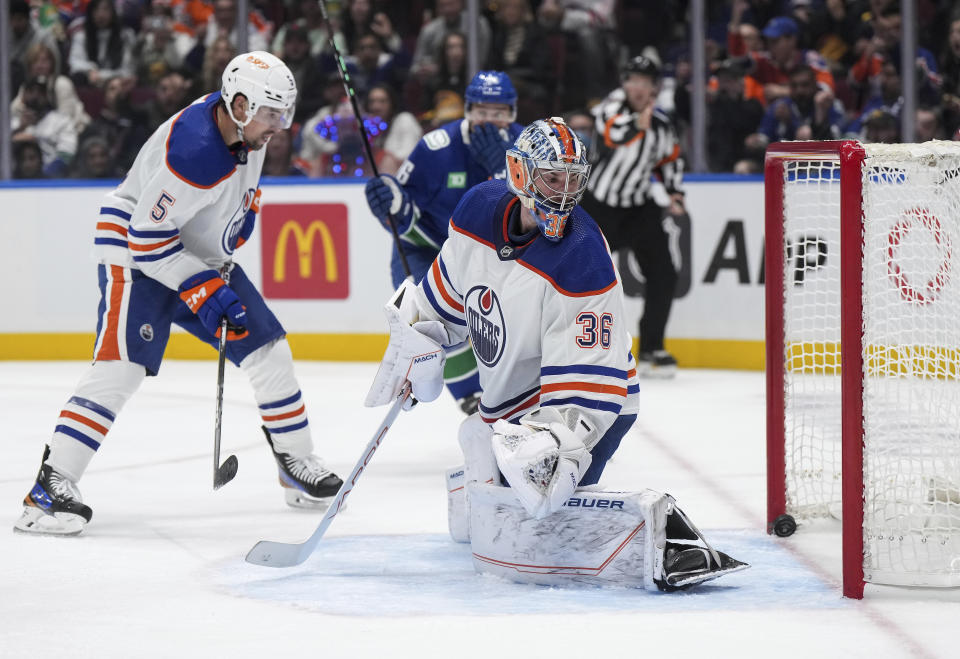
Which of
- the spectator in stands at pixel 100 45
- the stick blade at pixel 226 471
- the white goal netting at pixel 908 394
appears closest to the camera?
the white goal netting at pixel 908 394

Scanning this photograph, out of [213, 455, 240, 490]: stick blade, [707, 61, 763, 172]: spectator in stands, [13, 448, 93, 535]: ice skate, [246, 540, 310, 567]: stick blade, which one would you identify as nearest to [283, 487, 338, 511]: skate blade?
[213, 455, 240, 490]: stick blade

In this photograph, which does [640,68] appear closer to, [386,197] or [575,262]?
[386,197]

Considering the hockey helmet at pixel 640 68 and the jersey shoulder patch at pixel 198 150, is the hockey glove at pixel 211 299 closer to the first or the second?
the jersey shoulder patch at pixel 198 150

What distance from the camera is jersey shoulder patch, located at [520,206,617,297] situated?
268 cm

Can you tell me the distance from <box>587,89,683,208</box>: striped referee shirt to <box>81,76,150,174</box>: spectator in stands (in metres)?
2.51

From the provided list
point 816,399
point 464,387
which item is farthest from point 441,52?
point 816,399

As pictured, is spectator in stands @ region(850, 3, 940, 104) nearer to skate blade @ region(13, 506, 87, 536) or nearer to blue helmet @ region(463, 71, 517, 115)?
blue helmet @ region(463, 71, 517, 115)

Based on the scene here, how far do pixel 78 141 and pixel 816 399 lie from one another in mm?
4832

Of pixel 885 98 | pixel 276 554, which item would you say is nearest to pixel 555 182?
pixel 276 554

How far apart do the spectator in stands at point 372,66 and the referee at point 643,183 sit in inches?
52.3

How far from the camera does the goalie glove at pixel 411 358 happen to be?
2.93 m

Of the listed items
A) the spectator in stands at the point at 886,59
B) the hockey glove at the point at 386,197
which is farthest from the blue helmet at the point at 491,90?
the spectator in stands at the point at 886,59

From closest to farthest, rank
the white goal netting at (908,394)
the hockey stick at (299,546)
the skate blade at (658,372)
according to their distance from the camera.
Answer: the white goal netting at (908,394) < the hockey stick at (299,546) < the skate blade at (658,372)

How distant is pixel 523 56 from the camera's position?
684cm
